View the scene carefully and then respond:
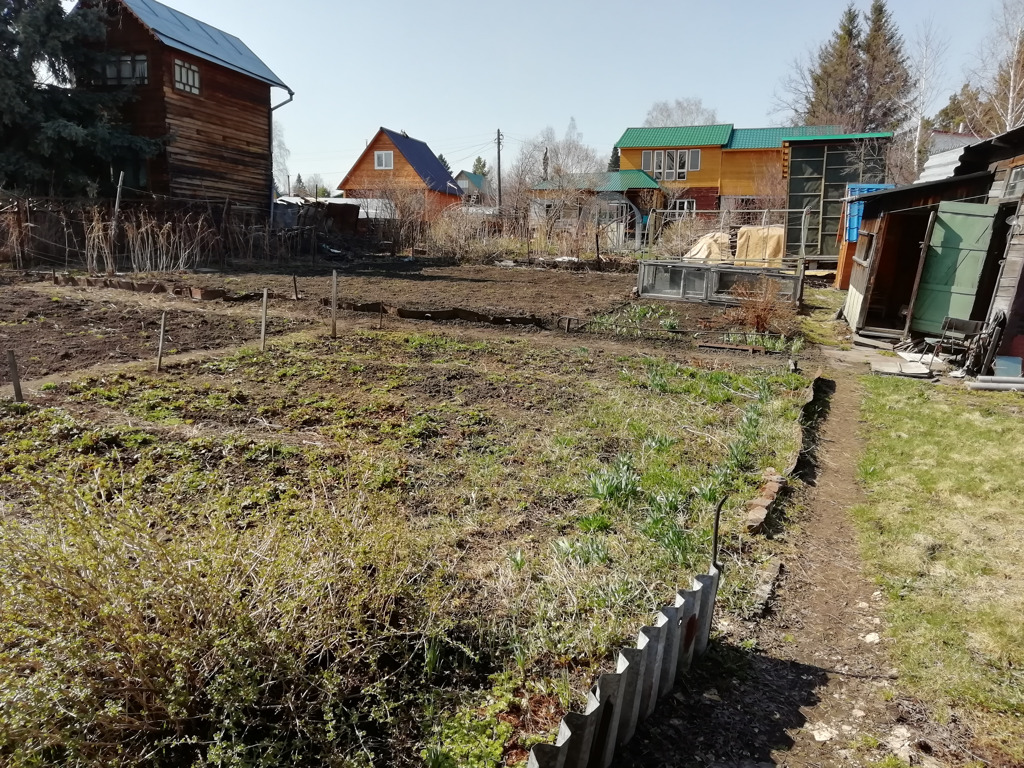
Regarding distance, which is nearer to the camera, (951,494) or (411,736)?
(411,736)

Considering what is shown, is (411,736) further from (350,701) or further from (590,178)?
(590,178)

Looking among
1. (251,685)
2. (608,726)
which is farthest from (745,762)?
(251,685)

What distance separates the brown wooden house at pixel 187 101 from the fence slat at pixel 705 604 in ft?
73.0

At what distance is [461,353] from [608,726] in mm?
7480

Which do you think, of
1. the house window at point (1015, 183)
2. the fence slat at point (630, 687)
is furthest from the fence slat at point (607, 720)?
the house window at point (1015, 183)

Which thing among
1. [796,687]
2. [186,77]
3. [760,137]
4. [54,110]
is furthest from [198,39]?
[760,137]

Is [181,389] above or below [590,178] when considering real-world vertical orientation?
below

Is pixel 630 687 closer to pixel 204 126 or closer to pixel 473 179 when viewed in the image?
pixel 204 126

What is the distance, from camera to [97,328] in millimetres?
10086

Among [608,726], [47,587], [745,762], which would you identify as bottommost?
[745,762]

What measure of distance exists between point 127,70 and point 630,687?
27.6 meters

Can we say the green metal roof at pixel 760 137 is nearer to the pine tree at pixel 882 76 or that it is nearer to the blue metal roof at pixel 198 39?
the pine tree at pixel 882 76

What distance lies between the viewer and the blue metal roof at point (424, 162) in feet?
145

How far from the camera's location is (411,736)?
2559 millimetres
